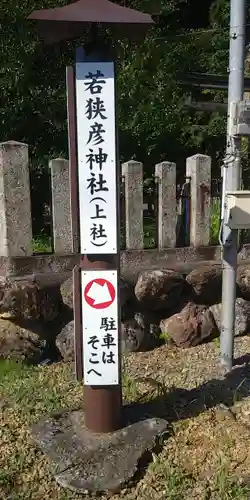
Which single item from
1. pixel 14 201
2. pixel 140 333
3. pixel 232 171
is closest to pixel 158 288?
pixel 140 333

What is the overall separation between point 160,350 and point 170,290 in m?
0.50

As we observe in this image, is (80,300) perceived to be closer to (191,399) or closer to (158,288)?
(191,399)

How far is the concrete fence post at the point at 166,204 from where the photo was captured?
4.27 m

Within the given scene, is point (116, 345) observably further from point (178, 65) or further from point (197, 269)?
point (178, 65)

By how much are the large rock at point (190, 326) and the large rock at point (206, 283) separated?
10 centimetres

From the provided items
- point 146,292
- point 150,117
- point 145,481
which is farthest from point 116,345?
point 150,117

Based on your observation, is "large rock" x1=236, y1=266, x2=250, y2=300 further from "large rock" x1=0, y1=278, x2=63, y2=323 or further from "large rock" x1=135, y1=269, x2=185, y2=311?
"large rock" x1=0, y1=278, x2=63, y2=323

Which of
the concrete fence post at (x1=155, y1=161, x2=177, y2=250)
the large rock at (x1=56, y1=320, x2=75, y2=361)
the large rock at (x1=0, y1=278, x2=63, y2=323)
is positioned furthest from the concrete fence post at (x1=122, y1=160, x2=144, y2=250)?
the large rock at (x1=56, y1=320, x2=75, y2=361)

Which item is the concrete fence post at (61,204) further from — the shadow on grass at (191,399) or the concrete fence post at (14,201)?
the shadow on grass at (191,399)

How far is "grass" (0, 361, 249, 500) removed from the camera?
2666mm

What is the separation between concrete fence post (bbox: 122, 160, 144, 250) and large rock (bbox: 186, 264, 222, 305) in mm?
519

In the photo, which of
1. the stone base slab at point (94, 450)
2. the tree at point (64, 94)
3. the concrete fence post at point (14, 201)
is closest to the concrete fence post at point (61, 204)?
the concrete fence post at point (14, 201)

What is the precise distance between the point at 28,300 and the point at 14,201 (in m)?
0.76

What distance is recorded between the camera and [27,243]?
4023 millimetres
